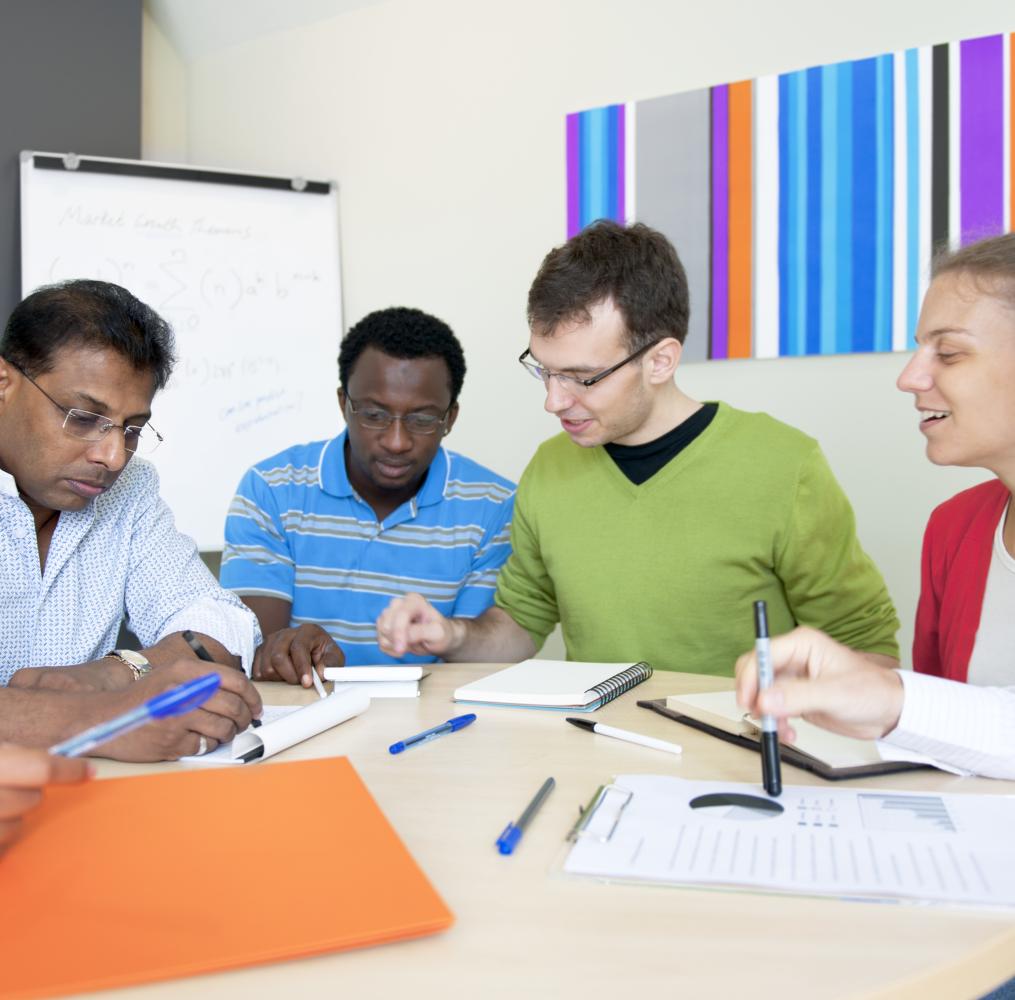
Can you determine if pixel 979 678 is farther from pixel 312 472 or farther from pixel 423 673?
pixel 312 472

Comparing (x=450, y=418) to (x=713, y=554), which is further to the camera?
(x=450, y=418)

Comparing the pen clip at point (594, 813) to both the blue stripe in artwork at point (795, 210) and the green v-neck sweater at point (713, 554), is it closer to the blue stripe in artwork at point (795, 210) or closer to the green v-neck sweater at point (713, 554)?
the green v-neck sweater at point (713, 554)

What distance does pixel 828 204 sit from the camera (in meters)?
2.48

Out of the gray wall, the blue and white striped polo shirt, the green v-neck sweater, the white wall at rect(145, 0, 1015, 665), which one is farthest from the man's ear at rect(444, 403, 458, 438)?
the gray wall

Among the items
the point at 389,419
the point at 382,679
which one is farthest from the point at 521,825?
the point at 389,419

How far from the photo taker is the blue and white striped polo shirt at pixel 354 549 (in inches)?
83.0

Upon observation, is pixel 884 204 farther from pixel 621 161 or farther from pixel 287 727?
pixel 287 727

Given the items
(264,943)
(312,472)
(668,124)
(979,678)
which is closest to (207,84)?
(668,124)

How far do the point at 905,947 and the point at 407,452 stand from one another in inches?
58.4

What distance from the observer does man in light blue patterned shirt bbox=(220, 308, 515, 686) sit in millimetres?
2047

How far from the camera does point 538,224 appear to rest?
298 cm

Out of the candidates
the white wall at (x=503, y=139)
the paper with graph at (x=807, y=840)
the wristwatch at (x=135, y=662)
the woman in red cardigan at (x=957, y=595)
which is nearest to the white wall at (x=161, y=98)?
the white wall at (x=503, y=139)

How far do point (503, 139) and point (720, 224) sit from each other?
76 cm

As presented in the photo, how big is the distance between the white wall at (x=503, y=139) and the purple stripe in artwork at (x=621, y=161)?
8 centimetres
